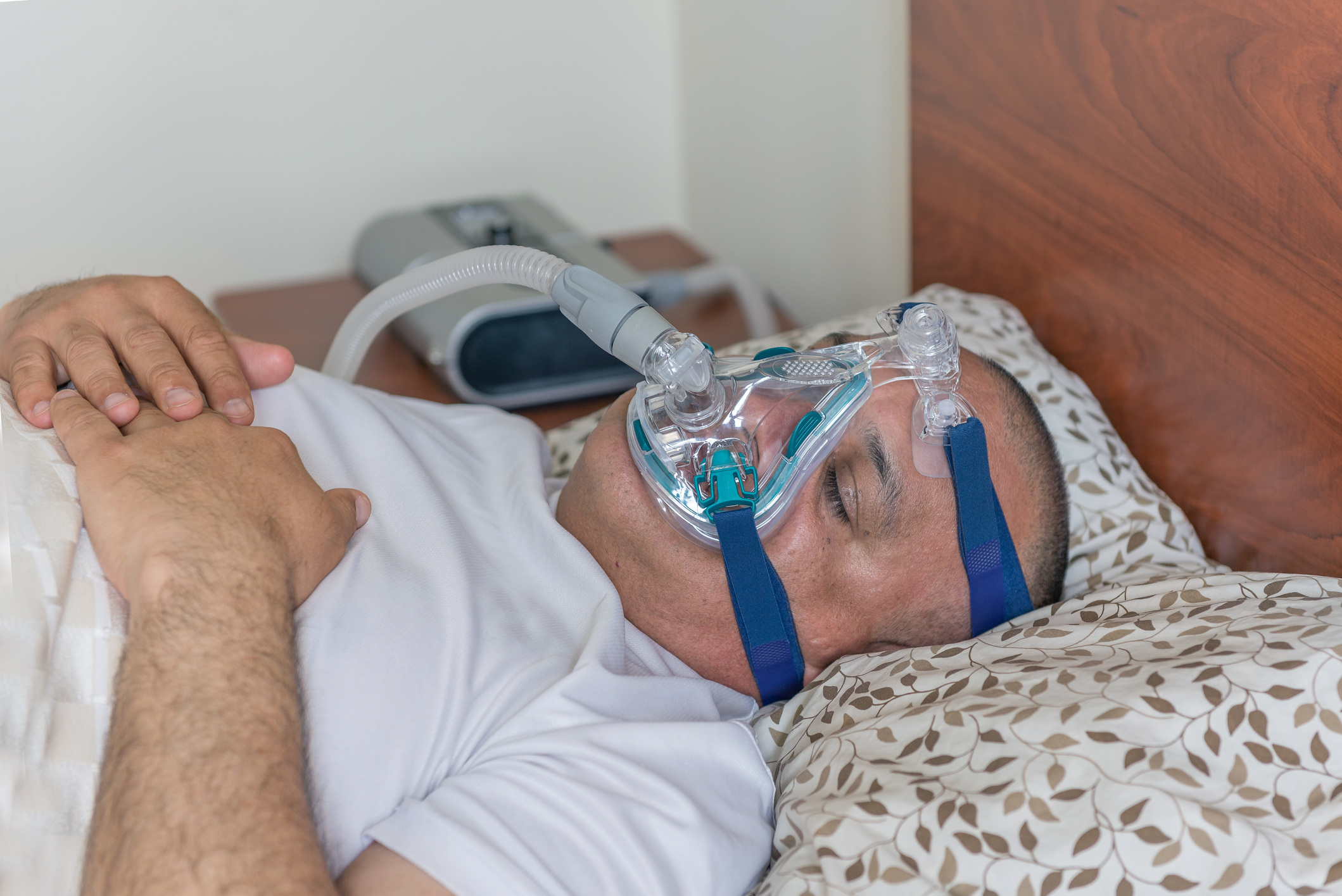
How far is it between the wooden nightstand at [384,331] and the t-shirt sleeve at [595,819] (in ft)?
2.91

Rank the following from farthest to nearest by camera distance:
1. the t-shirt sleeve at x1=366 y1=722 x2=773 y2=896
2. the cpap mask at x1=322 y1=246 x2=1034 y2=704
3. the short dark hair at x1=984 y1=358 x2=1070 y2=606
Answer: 1. the short dark hair at x1=984 y1=358 x2=1070 y2=606
2. the cpap mask at x1=322 y1=246 x2=1034 y2=704
3. the t-shirt sleeve at x1=366 y1=722 x2=773 y2=896

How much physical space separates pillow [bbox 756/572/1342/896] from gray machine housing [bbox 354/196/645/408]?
3.07 ft

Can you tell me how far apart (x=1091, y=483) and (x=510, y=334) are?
91 cm

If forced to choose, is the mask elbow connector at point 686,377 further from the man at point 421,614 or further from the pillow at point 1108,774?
the pillow at point 1108,774

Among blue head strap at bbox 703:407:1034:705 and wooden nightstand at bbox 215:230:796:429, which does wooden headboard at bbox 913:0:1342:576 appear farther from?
wooden nightstand at bbox 215:230:796:429

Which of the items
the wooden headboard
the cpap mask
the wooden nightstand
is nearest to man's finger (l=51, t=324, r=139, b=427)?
the cpap mask

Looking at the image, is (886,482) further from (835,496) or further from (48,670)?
(48,670)

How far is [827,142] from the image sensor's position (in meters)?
2.01

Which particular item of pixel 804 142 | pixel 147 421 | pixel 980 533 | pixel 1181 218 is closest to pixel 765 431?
pixel 980 533

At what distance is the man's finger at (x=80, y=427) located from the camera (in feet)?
3.35

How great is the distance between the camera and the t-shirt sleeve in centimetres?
88

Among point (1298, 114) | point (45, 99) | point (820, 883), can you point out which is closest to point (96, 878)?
point (820, 883)

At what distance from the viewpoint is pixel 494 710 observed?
3.35 ft

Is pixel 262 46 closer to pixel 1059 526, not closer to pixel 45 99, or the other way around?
pixel 45 99
